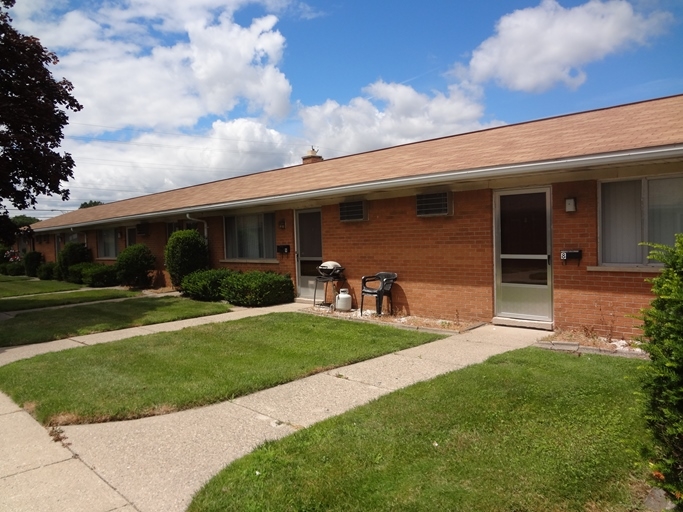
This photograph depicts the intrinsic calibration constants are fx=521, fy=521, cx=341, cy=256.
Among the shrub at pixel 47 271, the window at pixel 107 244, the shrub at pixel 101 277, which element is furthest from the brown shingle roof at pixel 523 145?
the shrub at pixel 47 271

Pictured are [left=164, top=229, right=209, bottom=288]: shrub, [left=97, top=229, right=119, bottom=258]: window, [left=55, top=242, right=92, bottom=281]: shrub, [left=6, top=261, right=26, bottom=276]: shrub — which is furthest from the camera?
[left=6, top=261, right=26, bottom=276]: shrub

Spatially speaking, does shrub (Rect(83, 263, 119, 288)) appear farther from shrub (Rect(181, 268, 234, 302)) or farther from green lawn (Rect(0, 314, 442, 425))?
green lawn (Rect(0, 314, 442, 425))

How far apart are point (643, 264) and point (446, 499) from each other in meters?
5.49

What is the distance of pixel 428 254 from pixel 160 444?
6.30 metres

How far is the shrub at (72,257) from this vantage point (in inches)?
888

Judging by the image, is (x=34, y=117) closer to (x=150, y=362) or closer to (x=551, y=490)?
(x=150, y=362)

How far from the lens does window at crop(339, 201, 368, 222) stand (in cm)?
1069

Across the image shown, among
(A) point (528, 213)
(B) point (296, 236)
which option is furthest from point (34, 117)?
(A) point (528, 213)

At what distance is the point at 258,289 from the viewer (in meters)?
12.0

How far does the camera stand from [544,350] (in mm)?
6738

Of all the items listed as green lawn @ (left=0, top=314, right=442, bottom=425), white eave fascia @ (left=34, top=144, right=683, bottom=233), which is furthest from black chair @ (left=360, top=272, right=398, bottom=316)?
white eave fascia @ (left=34, top=144, right=683, bottom=233)

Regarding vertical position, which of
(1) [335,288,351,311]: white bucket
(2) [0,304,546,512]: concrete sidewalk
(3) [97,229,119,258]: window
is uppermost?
(3) [97,229,119,258]: window

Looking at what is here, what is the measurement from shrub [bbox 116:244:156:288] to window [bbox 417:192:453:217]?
1164 cm

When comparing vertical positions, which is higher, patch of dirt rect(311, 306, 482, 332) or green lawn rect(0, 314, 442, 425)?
patch of dirt rect(311, 306, 482, 332)
